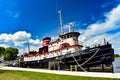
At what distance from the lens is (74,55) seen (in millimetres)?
25812

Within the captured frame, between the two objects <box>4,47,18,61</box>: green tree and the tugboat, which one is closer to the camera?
the tugboat

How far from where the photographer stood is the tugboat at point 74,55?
2409cm

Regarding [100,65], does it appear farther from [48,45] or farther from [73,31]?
[48,45]

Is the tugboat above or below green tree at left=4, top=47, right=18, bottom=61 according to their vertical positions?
below

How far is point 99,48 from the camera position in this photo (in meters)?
24.0

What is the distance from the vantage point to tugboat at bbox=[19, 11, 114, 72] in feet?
79.0

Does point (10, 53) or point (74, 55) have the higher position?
point (10, 53)

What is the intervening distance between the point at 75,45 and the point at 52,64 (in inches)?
181

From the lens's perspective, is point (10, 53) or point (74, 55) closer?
point (74, 55)

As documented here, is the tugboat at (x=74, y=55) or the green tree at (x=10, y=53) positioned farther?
the green tree at (x=10, y=53)

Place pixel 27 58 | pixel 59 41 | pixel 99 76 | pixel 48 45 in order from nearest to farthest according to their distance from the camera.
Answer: pixel 99 76, pixel 59 41, pixel 48 45, pixel 27 58

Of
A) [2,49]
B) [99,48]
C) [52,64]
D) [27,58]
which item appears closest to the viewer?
[99,48]

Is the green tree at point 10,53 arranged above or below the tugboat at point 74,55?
above

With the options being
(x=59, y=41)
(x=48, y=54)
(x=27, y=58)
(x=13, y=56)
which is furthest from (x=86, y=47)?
(x=13, y=56)
